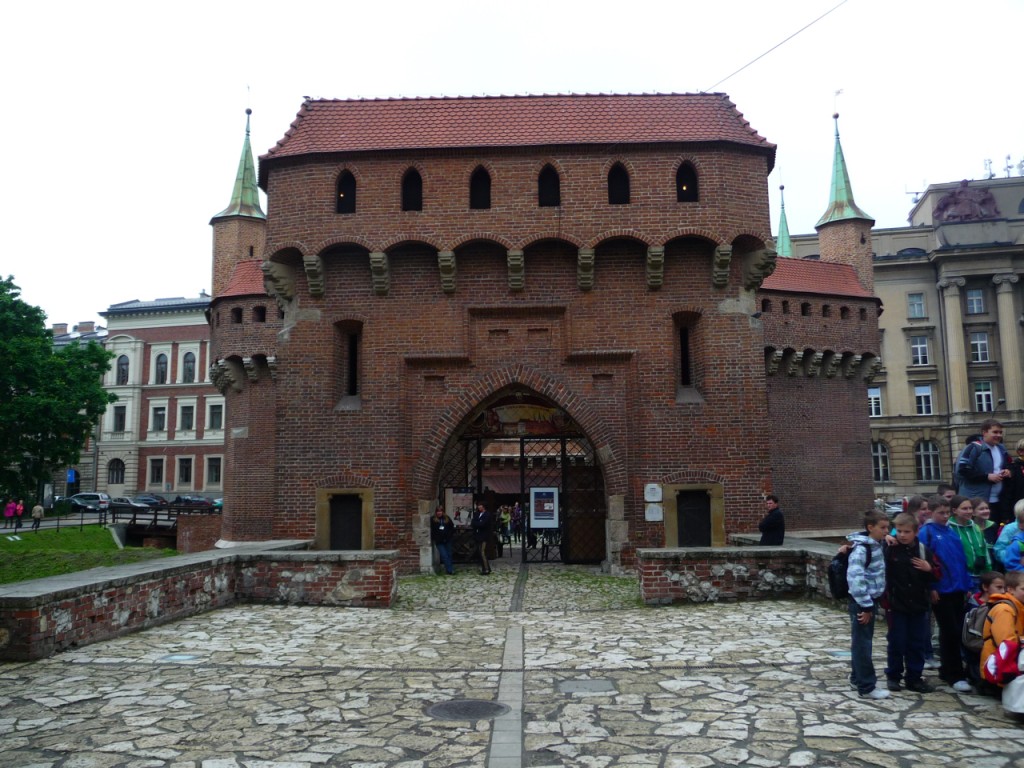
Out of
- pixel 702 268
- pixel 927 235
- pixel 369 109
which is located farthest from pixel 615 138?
pixel 927 235

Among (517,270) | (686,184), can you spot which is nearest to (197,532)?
(517,270)

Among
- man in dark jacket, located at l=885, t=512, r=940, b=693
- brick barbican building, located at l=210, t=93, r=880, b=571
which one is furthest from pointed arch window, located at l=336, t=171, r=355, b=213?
man in dark jacket, located at l=885, t=512, r=940, b=693

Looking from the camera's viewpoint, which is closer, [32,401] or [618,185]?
[618,185]

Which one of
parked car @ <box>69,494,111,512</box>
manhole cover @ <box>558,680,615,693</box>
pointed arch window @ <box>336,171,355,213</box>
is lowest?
manhole cover @ <box>558,680,615,693</box>

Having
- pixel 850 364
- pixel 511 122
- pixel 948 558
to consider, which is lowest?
pixel 948 558

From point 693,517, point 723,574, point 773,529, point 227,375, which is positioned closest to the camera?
point 723,574

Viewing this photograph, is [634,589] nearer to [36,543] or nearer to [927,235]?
[36,543]

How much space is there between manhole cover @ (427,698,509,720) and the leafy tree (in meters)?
33.4

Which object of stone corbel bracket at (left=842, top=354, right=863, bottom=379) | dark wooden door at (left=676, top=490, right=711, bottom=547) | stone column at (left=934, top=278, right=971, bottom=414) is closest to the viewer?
dark wooden door at (left=676, top=490, right=711, bottom=547)

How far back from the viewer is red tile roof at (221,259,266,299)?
24783 millimetres

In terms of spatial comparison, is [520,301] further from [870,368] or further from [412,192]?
[870,368]

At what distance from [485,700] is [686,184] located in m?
12.9

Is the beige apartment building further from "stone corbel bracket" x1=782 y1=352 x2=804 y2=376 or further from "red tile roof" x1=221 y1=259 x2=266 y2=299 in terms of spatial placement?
"red tile roof" x1=221 y1=259 x2=266 y2=299

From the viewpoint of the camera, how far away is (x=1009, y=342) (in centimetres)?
4719
